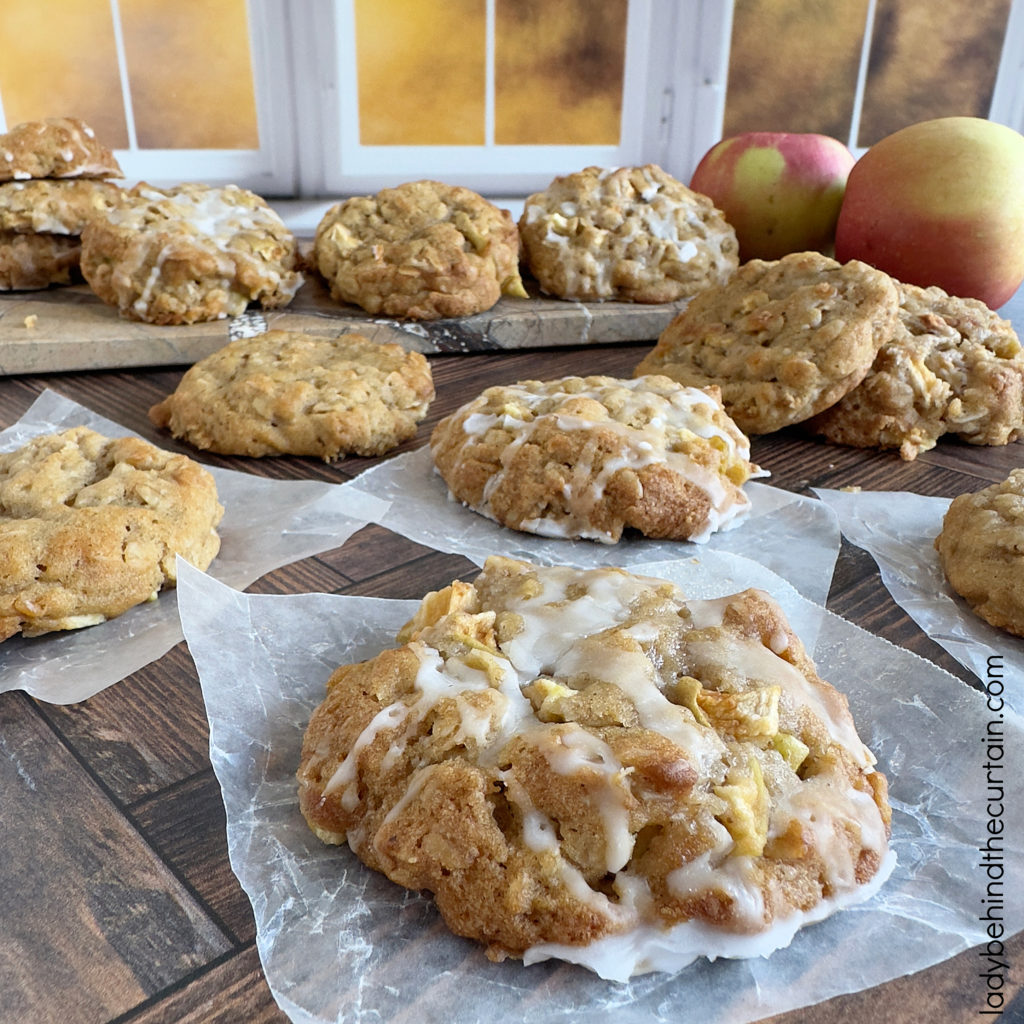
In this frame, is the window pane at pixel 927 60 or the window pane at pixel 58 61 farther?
the window pane at pixel 927 60

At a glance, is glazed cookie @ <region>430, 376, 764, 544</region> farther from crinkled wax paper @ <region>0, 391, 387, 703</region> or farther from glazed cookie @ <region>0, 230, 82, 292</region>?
glazed cookie @ <region>0, 230, 82, 292</region>

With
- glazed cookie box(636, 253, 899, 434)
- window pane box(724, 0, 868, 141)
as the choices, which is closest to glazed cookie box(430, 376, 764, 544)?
glazed cookie box(636, 253, 899, 434)

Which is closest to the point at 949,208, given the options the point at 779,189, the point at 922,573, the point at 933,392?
the point at 779,189

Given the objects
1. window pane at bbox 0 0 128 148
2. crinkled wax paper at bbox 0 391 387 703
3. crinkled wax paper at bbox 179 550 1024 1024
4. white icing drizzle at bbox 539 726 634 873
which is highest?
window pane at bbox 0 0 128 148

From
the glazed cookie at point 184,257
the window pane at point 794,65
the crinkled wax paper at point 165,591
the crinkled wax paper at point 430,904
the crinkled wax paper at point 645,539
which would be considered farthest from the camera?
the window pane at point 794,65

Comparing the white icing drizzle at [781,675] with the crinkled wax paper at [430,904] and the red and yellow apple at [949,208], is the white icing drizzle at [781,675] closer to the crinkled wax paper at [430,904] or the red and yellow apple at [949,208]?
the crinkled wax paper at [430,904]

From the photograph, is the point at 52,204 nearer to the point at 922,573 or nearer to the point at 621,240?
the point at 621,240

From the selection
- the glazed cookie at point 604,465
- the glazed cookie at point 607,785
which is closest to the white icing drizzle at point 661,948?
the glazed cookie at point 607,785
